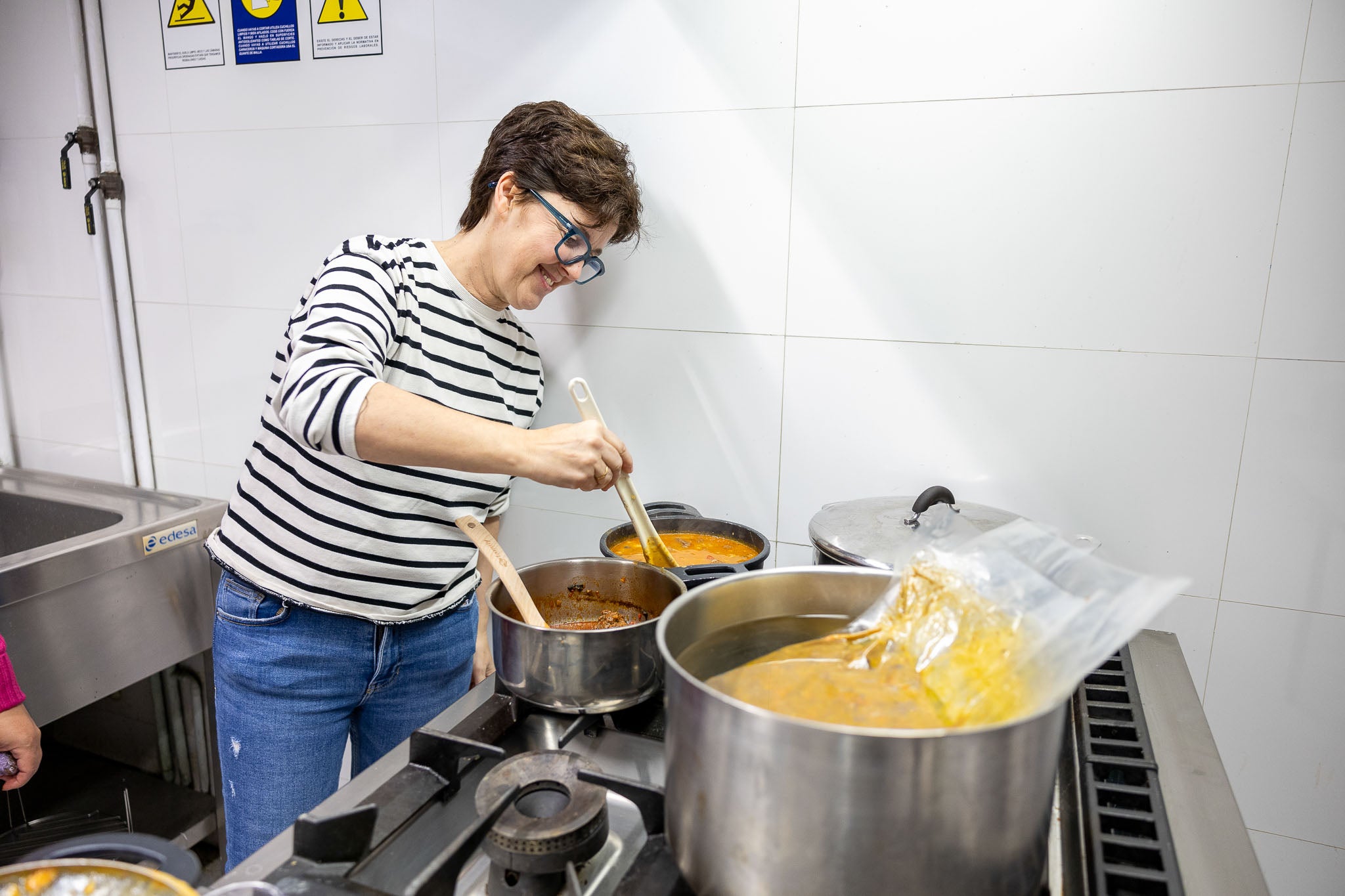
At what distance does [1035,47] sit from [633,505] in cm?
95

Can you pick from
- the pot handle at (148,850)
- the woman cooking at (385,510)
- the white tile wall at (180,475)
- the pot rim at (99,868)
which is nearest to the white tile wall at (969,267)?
the woman cooking at (385,510)

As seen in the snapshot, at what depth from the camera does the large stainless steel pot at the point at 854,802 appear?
19.6 inches

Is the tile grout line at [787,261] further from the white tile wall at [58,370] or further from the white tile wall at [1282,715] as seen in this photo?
the white tile wall at [58,370]

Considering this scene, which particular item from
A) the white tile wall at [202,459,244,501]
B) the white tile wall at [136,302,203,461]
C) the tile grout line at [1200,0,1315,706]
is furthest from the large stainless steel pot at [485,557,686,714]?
the white tile wall at [136,302,203,461]

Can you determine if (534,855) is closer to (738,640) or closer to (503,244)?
(738,640)

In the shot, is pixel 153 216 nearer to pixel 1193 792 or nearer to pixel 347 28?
pixel 347 28

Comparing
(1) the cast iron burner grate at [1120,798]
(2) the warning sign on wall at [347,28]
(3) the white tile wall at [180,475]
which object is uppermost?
(2) the warning sign on wall at [347,28]

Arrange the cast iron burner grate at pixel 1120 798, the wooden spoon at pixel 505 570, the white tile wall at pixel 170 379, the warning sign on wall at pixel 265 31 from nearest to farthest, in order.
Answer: the cast iron burner grate at pixel 1120 798, the wooden spoon at pixel 505 570, the warning sign on wall at pixel 265 31, the white tile wall at pixel 170 379

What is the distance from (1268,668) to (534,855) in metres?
1.25

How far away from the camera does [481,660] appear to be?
4.91 feet

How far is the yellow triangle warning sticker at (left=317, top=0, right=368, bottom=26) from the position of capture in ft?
5.47

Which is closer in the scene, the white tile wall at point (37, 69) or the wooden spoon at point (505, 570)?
the wooden spoon at point (505, 570)

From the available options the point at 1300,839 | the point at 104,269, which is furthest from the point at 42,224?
the point at 1300,839

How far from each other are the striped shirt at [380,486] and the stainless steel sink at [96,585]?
Result: 0.46 m
